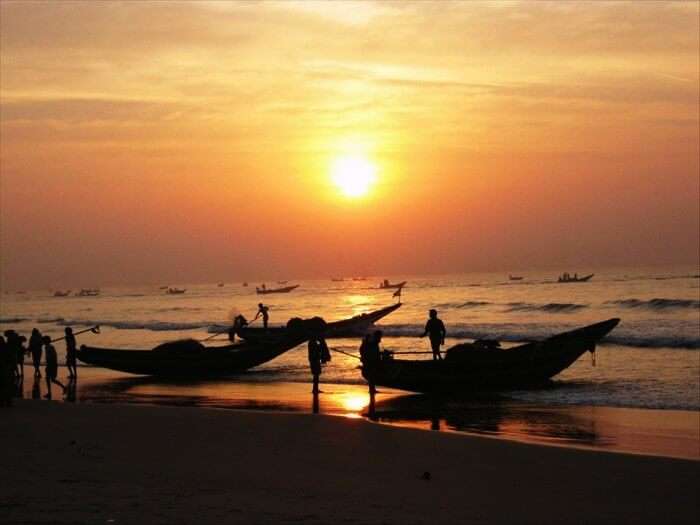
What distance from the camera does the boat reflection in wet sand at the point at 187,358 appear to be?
26.8 meters

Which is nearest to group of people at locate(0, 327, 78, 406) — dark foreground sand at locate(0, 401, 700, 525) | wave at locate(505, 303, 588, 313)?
dark foreground sand at locate(0, 401, 700, 525)

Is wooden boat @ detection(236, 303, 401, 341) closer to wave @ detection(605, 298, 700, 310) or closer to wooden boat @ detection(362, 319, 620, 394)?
wooden boat @ detection(362, 319, 620, 394)

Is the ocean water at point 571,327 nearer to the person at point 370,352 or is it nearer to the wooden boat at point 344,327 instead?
the wooden boat at point 344,327

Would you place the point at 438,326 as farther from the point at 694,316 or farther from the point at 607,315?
the point at 607,315

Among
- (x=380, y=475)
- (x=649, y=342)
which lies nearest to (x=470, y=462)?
(x=380, y=475)

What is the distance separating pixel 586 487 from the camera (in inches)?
376

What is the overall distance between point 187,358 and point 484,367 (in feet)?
32.4

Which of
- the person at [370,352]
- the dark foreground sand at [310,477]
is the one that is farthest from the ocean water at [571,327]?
the dark foreground sand at [310,477]

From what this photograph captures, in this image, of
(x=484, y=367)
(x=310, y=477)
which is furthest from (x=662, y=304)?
(x=310, y=477)

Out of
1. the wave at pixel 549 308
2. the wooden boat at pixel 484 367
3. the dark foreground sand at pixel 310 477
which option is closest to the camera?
the dark foreground sand at pixel 310 477

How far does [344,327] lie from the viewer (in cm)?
4294

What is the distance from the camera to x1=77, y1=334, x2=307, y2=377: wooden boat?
26.8 meters

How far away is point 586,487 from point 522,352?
12.5 meters

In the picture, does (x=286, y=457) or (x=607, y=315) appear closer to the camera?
(x=286, y=457)
